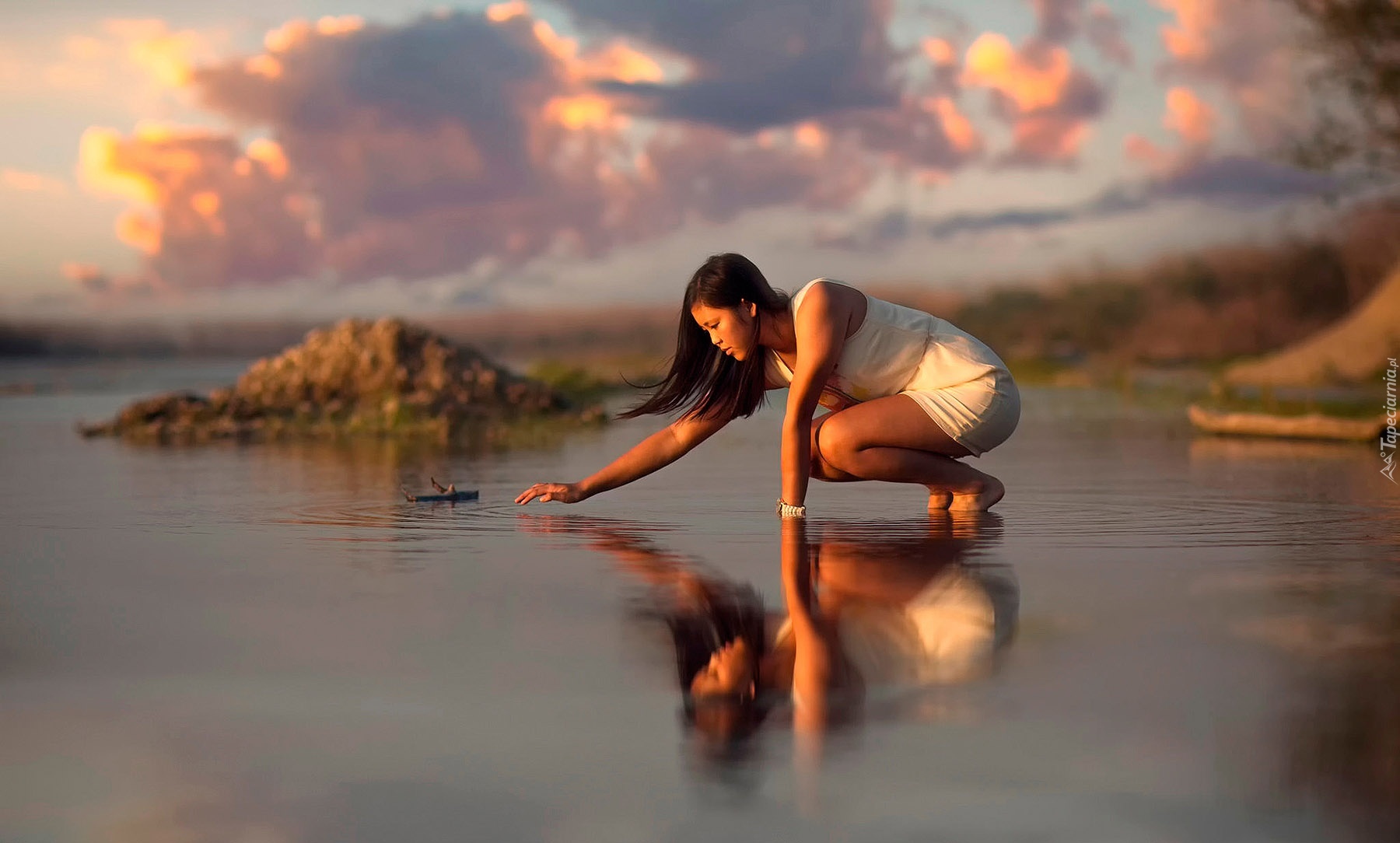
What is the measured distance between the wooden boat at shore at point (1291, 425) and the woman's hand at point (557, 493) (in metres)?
5.67

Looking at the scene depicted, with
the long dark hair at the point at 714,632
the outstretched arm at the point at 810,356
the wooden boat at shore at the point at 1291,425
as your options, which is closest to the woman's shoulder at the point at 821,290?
the outstretched arm at the point at 810,356

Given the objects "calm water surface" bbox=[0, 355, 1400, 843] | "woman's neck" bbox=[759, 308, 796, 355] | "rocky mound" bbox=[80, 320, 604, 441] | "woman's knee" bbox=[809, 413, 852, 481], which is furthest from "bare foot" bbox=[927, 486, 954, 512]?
"rocky mound" bbox=[80, 320, 604, 441]

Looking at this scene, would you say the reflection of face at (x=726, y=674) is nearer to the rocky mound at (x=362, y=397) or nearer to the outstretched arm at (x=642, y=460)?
the outstretched arm at (x=642, y=460)

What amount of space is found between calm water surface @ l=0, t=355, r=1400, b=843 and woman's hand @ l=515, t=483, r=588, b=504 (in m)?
0.10

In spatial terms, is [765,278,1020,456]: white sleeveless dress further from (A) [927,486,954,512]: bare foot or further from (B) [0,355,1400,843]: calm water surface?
(B) [0,355,1400,843]: calm water surface

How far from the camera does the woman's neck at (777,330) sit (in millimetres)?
4898

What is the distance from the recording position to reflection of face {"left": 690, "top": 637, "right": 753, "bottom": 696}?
240cm

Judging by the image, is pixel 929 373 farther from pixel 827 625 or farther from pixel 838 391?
pixel 827 625

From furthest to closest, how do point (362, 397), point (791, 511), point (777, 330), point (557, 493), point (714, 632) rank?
1. point (362, 397)
2. point (557, 493)
3. point (791, 511)
4. point (777, 330)
5. point (714, 632)

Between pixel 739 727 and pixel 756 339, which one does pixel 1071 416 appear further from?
pixel 739 727

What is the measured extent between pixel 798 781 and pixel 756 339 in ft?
10.2

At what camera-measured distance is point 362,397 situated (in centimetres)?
1172

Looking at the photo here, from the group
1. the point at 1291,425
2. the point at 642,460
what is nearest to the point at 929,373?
the point at 642,460

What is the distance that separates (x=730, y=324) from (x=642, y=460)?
0.65 m
